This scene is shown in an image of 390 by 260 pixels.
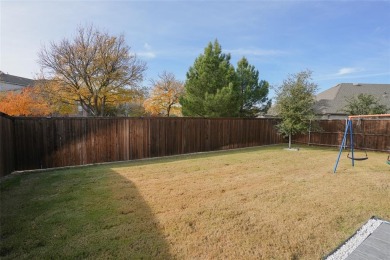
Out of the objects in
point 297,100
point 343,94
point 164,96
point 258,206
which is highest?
point 164,96

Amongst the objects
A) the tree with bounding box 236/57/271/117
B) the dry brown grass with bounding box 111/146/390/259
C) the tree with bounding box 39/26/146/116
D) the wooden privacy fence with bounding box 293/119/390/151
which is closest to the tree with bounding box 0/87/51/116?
the tree with bounding box 39/26/146/116

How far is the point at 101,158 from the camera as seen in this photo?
7.62m

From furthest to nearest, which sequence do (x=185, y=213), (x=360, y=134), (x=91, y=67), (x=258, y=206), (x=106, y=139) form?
1. (x=91, y=67)
2. (x=360, y=134)
3. (x=106, y=139)
4. (x=258, y=206)
5. (x=185, y=213)

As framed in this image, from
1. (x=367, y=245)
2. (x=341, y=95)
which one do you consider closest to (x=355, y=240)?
(x=367, y=245)

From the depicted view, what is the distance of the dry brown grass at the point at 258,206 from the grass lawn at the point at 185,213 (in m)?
0.01

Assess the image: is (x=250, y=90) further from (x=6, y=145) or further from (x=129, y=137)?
(x=6, y=145)

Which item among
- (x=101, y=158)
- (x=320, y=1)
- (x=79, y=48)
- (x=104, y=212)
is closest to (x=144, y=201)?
(x=104, y=212)

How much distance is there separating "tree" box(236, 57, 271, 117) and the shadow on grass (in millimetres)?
12807

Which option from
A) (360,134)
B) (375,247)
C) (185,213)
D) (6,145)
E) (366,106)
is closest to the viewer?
(375,247)

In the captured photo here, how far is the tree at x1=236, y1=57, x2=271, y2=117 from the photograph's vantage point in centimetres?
1609

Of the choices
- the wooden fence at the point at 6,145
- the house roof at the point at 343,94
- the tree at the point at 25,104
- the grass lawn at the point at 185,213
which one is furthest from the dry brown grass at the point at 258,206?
the house roof at the point at 343,94

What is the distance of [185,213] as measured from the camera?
3387mm

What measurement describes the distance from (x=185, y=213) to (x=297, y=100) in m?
9.54

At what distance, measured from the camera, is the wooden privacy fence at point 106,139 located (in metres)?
6.35
